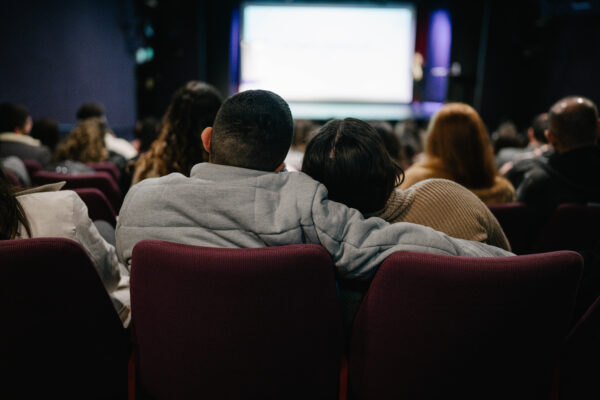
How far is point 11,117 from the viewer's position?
369cm

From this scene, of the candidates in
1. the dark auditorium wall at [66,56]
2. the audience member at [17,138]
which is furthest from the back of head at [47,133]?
the dark auditorium wall at [66,56]

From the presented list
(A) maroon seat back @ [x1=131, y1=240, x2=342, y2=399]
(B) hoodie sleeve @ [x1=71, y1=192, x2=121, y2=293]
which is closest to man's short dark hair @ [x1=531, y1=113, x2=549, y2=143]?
(A) maroon seat back @ [x1=131, y1=240, x2=342, y2=399]

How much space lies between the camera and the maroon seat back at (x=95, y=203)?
2.08 m

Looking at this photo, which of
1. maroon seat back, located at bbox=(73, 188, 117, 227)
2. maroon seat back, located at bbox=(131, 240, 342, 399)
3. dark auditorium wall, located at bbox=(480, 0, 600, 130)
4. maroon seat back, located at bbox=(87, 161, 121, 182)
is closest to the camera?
maroon seat back, located at bbox=(131, 240, 342, 399)

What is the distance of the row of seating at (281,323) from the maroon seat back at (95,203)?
102 cm

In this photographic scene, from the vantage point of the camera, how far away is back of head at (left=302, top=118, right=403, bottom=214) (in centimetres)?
123

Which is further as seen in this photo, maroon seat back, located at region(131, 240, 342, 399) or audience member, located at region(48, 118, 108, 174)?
audience member, located at region(48, 118, 108, 174)

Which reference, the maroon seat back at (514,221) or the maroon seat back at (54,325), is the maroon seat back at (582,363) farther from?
the maroon seat back at (54,325)

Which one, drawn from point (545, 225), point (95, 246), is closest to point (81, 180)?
point (95, 246)

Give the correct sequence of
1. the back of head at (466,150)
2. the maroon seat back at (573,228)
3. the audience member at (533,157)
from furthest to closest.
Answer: the audience member at (533,157)
the back of head at (466,150)
the maroon seat back at (573,228)

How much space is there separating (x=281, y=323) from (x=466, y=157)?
5.05ft

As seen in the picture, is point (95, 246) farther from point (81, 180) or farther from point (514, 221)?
point (514, 221)

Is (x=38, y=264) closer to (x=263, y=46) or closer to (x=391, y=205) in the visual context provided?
(x=391, y=205)

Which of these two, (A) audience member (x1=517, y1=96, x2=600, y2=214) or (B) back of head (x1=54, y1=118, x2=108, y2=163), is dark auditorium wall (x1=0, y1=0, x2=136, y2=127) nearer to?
(B) back of head (x1=54, y1=118, x2=108, y2=163)
